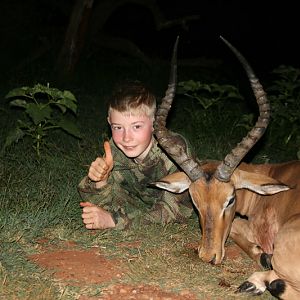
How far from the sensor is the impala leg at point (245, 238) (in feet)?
18.0

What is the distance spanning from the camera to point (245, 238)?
573 cm

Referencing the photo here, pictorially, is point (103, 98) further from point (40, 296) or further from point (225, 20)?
point (225, 20)

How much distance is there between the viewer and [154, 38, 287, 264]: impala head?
197 inches

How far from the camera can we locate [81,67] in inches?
525

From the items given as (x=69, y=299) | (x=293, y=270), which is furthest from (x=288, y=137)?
(x=69, y=299)

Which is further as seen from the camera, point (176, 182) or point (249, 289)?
point (176, 182)

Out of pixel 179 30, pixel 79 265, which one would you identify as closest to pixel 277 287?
pixel 79 265

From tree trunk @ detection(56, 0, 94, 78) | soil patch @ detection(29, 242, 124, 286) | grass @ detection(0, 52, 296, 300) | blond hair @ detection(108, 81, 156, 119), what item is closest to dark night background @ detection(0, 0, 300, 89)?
tree trunk @ detection(56, 0, 94, 78)

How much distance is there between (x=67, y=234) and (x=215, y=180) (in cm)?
143

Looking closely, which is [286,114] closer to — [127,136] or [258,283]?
[127,136]

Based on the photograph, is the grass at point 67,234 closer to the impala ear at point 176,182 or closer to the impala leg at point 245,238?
the impala leg at point 245,238

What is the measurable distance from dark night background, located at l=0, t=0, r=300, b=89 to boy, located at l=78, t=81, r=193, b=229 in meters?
6.57

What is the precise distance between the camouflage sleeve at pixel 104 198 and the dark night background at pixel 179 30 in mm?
6627

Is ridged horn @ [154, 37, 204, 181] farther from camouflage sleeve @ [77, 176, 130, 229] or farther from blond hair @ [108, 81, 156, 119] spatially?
camouflage sleeve @ [77, 176, 130, 229]
